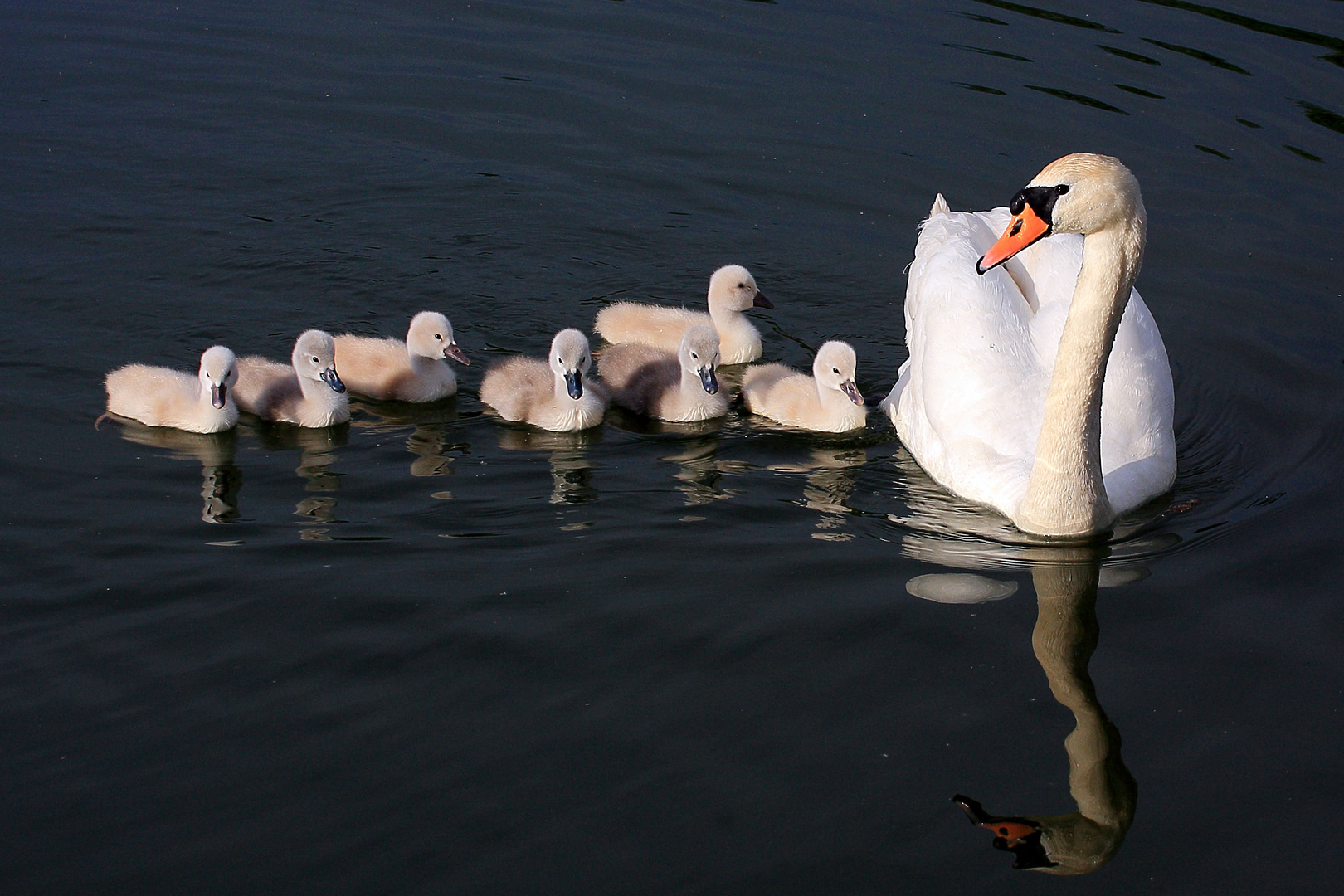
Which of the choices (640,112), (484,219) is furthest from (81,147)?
(640,112)

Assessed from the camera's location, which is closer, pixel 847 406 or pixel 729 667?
pixel 729 667

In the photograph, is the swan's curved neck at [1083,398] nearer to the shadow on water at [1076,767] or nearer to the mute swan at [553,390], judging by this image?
the shadow on water at [1076,767]

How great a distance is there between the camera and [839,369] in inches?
302

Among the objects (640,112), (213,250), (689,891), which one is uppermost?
(640,112)

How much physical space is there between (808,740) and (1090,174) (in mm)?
2524

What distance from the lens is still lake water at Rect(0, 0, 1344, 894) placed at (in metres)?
4.66

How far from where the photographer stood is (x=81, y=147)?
10.6 metres

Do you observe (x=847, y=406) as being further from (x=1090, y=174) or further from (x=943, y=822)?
(x=943, y=822)

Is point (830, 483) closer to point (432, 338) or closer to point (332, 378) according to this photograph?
point (432, 338)

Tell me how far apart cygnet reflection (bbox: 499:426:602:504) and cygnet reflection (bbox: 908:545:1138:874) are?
5.55 feet

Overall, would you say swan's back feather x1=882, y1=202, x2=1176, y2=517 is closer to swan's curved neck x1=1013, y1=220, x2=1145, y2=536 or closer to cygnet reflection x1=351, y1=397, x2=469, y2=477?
swan's curved neck x1=1013, y1=220, x2=1145, y2=536

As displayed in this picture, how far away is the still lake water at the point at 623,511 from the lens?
15.3 ft

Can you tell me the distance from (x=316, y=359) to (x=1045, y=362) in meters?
3.57

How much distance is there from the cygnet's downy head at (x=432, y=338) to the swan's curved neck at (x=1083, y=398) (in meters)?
3.06
